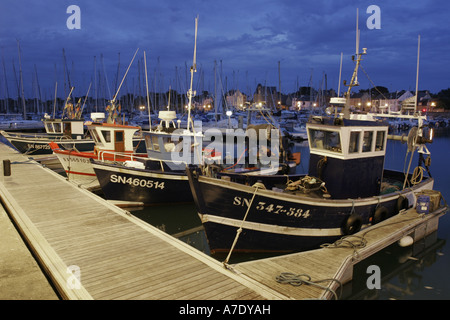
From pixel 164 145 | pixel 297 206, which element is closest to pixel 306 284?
pixel 297 206

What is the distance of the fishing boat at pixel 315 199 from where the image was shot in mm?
7453

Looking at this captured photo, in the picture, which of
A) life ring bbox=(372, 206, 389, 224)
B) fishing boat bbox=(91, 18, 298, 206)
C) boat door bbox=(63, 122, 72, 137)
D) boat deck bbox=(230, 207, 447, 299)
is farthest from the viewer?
boat door bbox=(63, 122, 72, 137)

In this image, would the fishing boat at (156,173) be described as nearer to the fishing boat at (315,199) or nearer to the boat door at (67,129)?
the fishing boat at (315,199)

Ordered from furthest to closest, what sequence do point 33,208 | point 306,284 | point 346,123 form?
point 33,208 → point 346,123 → point 306,284

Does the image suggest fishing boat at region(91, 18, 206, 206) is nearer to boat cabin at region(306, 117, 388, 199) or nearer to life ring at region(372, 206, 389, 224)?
boat cabin at region(306, 117, 388, 199)

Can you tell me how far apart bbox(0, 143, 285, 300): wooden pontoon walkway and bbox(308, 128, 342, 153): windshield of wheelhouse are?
4.64m

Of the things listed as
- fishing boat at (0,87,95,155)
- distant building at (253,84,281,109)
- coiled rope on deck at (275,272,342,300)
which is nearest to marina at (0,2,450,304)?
coiled rope on deck at (275,272,342,300)

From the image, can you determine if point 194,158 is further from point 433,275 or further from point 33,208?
point 433,275

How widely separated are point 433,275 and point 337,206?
347 centimetres

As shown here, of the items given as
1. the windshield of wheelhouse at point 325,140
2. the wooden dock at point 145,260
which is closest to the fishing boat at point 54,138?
the wooden dock at point 145,260

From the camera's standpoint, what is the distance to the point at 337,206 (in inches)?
320

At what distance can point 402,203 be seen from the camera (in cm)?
1038

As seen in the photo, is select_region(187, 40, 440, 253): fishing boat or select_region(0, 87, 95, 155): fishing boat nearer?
select_region(187, 40, 440, 253): fishing boat

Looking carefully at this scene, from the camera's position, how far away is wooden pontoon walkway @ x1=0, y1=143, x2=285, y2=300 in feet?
17.2
